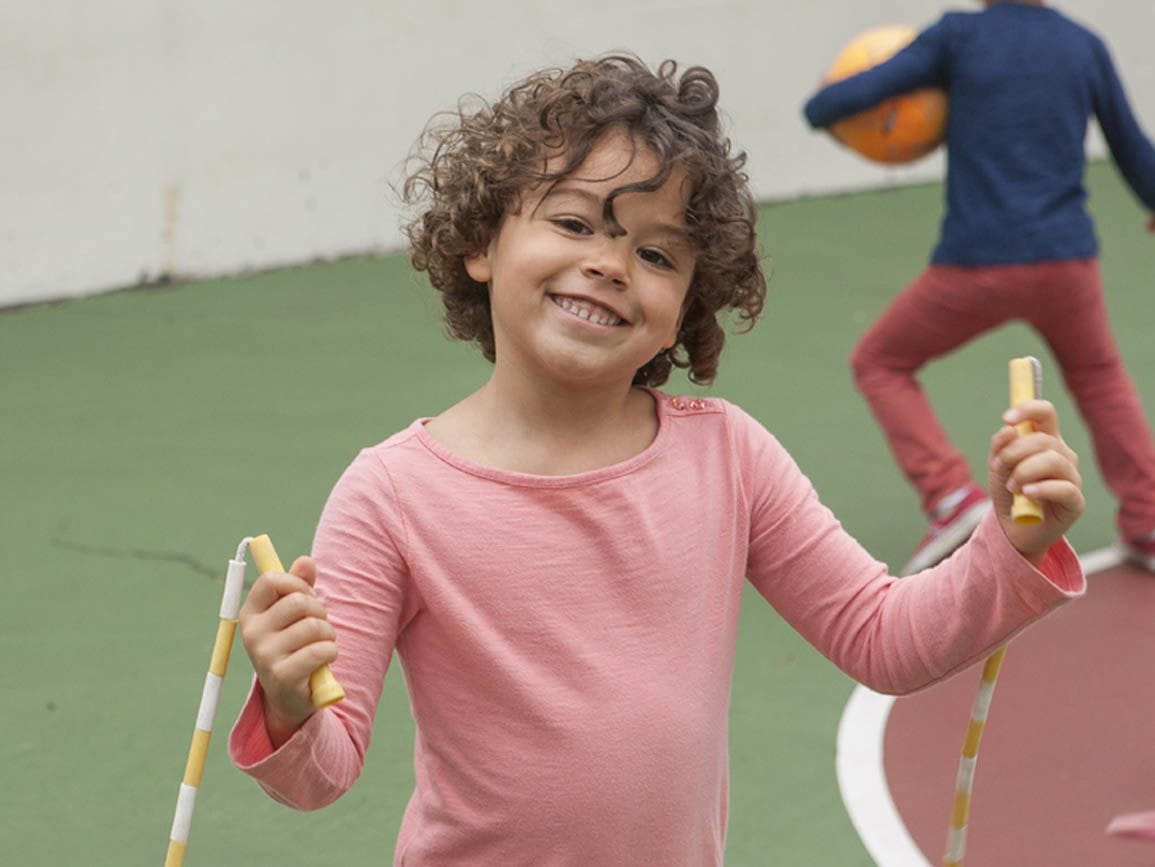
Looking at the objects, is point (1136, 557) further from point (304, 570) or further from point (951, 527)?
point (304, 570)

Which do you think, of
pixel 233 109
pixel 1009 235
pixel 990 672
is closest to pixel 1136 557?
pixel 1009 235

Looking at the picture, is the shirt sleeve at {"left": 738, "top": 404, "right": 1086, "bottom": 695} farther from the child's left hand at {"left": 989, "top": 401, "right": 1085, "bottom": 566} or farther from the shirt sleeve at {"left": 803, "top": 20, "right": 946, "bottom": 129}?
the shirt sleeve at {"left": 803, "top": 20, "right": 946, "bottom": 129}

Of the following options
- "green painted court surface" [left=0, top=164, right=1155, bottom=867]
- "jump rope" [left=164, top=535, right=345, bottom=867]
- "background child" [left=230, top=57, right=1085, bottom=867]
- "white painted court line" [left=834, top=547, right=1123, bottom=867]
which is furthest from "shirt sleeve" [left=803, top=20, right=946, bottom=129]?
"jump rope" [left=164, top=535, right=345, bottom=867]

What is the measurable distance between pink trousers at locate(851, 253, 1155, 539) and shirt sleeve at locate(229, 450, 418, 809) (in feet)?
9.63

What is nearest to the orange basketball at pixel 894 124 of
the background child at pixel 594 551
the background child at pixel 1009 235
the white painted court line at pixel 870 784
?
the background child at pixel 1009 235

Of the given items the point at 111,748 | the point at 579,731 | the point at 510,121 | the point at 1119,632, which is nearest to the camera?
the point at 579,731

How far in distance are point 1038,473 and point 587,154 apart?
1.96ft

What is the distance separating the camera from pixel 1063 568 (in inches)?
→ 77.5

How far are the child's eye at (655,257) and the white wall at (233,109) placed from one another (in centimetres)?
A: 505

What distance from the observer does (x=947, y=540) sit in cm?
471

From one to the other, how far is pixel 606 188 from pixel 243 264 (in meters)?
5.62

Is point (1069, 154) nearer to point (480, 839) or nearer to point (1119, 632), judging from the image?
point (1119, 632)

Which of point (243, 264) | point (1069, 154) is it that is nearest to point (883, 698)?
point (1069, 154)

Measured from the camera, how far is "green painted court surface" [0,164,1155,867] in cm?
362
